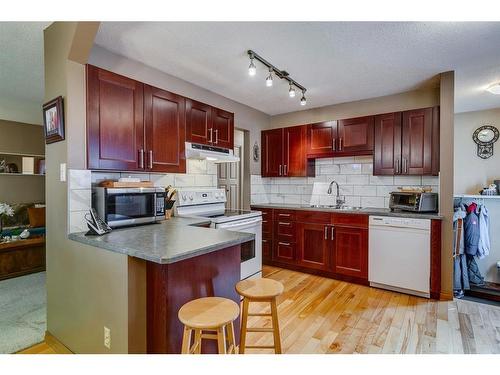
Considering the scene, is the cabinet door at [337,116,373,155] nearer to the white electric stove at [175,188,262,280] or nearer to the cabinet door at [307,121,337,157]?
the cabinet door at [307,121,337,157]

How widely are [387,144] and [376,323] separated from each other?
2146 mm

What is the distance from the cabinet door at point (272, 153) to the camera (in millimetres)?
4363

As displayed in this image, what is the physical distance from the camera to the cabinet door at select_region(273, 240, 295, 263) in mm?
3859

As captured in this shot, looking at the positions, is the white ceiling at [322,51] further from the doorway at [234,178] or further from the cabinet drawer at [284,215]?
the cabinet drawer at [284,215]

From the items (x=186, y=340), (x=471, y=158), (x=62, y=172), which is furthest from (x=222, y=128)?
(x=471, y=158)

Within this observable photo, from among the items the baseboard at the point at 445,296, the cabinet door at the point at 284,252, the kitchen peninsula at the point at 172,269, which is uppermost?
the kitchen peninsula at the point at 172,269

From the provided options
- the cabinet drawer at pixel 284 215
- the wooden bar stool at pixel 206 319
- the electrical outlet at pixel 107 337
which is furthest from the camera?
the cabinet drawer at pixel 284 215

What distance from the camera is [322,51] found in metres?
2.42

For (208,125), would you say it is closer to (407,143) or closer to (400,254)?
(407,143)

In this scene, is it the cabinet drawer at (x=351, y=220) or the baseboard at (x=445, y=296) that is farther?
the cabinet drawer at (x=351, y=220)

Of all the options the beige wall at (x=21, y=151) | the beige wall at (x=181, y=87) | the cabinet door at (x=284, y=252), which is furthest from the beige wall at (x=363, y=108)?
the beige wall at (x=21, y=151)

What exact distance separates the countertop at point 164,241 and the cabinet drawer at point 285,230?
2.04m

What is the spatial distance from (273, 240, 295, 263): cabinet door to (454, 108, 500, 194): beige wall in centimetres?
290

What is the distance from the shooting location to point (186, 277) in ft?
5.15
